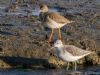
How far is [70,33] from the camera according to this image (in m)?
16.3

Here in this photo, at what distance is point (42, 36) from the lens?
1592 centimetres

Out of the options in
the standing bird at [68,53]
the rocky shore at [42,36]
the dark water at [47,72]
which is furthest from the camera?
the rocky shore at [42,36]

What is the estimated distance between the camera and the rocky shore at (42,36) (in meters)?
13.8

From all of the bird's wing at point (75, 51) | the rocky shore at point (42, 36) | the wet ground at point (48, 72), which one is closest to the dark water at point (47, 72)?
the wet ground at point (48, 72)

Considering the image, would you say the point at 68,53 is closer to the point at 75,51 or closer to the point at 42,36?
the point at 75,51

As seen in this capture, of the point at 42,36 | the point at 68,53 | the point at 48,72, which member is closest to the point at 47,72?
the point at 48,72

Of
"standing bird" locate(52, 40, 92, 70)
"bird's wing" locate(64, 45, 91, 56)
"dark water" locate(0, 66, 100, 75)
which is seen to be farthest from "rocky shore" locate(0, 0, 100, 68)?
"bird's wing" locate(64, 45, 91, 56)

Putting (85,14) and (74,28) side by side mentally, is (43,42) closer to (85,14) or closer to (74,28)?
(74,28)

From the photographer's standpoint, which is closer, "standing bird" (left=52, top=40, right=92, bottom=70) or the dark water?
the dark water

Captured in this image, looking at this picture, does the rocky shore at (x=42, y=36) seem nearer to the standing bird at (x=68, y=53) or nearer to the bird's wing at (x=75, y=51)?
the standing bird at (x=68, y=53)

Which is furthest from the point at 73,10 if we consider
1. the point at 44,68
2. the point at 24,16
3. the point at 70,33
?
the point at 44,68

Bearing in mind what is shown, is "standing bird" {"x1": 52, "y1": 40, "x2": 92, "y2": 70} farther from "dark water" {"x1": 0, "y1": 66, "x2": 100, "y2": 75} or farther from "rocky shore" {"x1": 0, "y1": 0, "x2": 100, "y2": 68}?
"rocky shore" {"x1": 0, "y1": 0, "x2": 100, "y2": 68}

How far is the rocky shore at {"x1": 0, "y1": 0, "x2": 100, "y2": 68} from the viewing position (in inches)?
545

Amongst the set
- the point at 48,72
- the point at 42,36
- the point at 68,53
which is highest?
the point at 68,53
